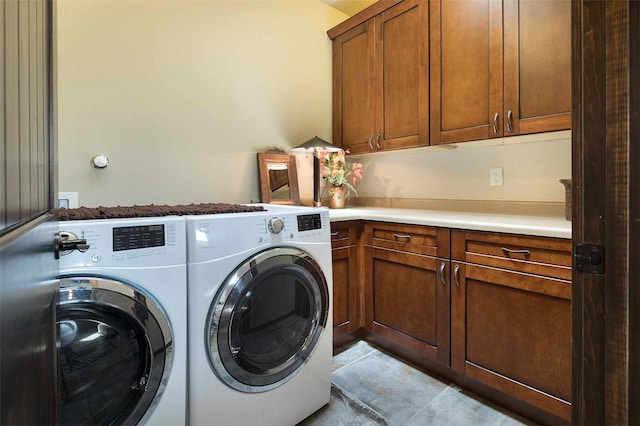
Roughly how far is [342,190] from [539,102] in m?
1.36

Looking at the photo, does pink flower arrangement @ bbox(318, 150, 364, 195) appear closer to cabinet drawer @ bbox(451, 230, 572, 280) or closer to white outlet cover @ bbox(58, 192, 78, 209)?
cabinet drawer @ bbox(451, 230, 572, 280)

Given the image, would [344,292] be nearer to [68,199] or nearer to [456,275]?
[456,275]

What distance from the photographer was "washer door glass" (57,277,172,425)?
882 mm

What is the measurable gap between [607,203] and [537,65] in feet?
4.67

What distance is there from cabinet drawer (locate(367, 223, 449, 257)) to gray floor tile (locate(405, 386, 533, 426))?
2.36 feet

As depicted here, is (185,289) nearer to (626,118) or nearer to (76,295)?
(76,295)

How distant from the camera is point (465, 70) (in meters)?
1.84

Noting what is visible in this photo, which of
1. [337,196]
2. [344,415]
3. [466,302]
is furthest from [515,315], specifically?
[337,196]

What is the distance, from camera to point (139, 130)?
1766 mm

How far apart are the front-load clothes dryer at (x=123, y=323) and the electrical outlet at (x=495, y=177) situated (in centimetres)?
185

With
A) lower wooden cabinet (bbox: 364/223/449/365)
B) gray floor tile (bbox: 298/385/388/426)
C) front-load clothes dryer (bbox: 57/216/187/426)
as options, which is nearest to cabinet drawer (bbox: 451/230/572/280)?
lower wooden cabinet (bbox: 364/223/449/365)

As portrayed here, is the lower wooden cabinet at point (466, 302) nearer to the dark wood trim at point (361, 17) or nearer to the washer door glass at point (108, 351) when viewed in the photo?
the washer door glass at point (108, 351)

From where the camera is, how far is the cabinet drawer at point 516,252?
1.29m

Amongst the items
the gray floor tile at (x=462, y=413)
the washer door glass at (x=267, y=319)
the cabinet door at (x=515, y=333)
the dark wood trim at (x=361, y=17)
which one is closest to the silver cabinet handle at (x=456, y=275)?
the cabinet door at (x=515, y=333)
